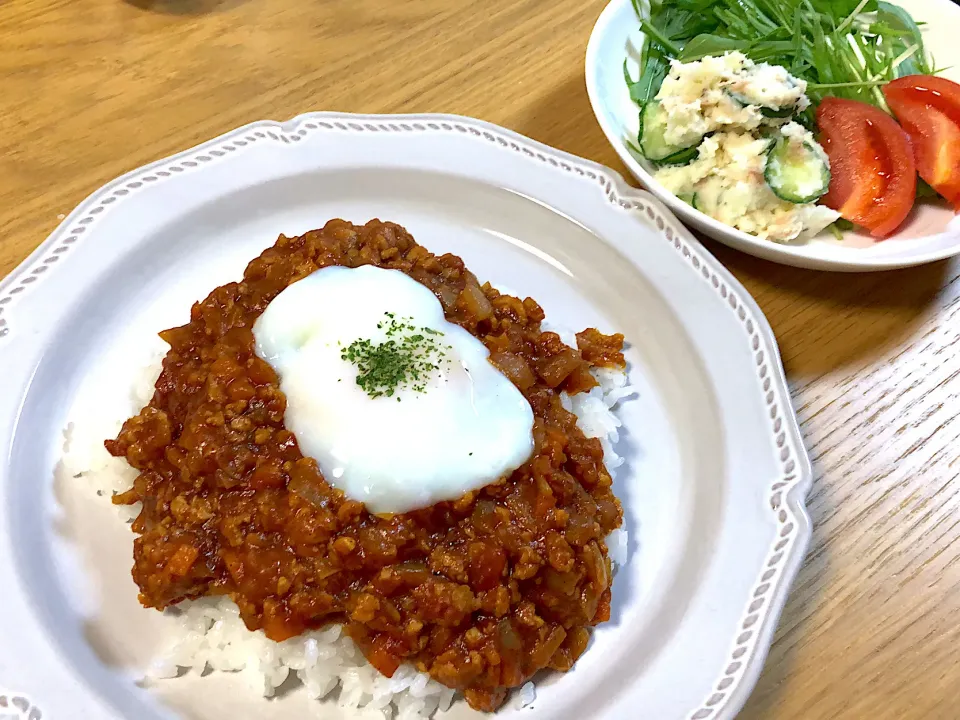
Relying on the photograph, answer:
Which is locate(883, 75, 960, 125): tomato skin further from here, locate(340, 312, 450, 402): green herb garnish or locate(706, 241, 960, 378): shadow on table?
locate(340, 312, 450, 402): green herb garnish

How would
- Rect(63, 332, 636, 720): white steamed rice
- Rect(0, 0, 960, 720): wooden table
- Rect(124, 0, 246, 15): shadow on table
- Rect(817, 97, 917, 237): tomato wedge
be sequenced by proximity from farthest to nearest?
Rect(124, 0, 246, 15): shadow on table, Rect(817, 97, 917, 237): tomato wedge, Rect(0, 0, 960, 720): wooden table, Rect(63, 332, 636, 720): white steamed rice

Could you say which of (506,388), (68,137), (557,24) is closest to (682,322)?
(506,388)

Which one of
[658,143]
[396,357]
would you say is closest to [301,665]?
[396,357]

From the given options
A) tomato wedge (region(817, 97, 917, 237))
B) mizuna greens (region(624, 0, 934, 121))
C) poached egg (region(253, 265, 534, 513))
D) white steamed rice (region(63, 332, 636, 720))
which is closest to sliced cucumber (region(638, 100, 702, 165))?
mizuna greens (region(624, 0, 934, 121))

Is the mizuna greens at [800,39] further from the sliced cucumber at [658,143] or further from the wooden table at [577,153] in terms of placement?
the wooden table at [577,153]

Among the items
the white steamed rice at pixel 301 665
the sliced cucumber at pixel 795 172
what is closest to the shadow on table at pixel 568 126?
the sliced cucumber at pixel 795 172
